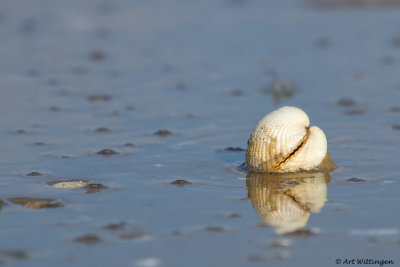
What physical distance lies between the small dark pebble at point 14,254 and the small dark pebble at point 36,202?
675mm

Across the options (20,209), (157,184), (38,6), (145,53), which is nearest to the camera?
(20,209)

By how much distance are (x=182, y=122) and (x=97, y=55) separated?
9.65 ft

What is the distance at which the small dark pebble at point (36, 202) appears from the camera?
4621 millimetres

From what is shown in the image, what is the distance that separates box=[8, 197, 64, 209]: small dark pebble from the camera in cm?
462

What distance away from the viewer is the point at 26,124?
6641 mm

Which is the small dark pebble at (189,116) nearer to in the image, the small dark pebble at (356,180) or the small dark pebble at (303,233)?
the small dark pebble at (356,180)

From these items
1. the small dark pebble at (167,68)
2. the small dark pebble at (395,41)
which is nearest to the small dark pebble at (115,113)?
the small dark pebble at (167,68)

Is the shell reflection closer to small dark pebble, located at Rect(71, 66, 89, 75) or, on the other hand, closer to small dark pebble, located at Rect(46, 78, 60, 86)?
small dark pebble, located at Rect(46, 78, 60, 86)

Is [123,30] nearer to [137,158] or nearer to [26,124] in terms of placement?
[26,124]

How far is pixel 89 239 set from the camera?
4090mm

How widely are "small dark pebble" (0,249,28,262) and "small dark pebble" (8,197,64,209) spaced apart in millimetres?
675

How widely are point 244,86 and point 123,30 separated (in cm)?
324

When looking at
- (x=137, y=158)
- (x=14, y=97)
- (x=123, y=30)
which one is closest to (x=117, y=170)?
(x=137, y=158)

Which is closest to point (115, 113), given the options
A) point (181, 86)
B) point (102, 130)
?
point (102, 130)
